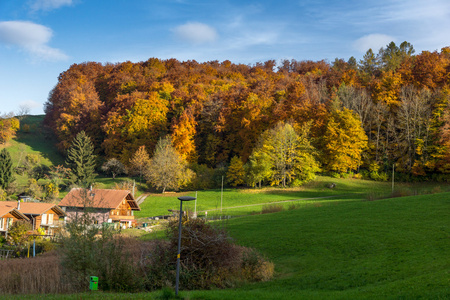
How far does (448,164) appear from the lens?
52.5 meters

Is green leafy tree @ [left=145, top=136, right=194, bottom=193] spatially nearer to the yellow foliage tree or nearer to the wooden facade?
the yellow foliage tree

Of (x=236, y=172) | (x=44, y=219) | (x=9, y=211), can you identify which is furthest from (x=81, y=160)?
(x=9, y=211)

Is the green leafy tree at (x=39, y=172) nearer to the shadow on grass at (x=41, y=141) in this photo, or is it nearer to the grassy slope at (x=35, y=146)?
the grassy slope at (x=35, y=146)

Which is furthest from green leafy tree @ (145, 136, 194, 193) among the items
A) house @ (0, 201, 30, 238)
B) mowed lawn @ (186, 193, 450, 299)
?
mowed lawn @ (186, 193, 450, 299)

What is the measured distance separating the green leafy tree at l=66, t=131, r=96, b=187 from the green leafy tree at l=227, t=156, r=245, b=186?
2521 centimetres

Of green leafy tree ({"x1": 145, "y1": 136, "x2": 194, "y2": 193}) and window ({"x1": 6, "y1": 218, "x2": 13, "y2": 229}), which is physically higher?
green leafy tree ({"x1": 145, "y1": 136, "x2": 194, "y2": 193})

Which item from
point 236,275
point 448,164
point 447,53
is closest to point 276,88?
point 447,53

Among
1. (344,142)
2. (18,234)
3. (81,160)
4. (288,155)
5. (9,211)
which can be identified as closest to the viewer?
(18,234)

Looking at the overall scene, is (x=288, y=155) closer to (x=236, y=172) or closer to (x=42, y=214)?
(x=236, y=172)

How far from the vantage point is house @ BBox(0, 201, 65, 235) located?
45219mm

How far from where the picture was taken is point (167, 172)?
62.7 metres

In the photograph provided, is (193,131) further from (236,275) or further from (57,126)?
(236,275)

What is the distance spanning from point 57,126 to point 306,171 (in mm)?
58822

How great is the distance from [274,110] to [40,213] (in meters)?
39.3
